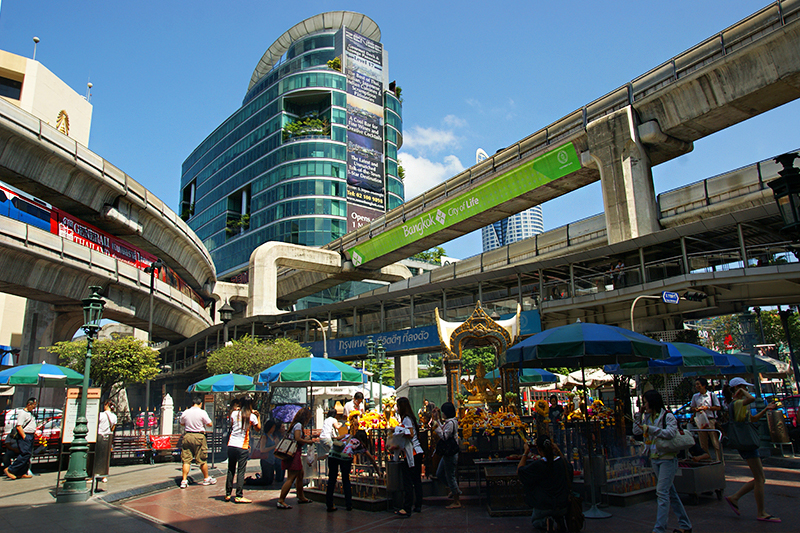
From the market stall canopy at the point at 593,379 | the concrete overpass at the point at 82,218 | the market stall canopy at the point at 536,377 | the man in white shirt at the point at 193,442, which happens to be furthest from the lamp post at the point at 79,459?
the market stall canopy at the point at 593,379

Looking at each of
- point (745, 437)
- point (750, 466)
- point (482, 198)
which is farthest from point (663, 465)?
point (482, 198)

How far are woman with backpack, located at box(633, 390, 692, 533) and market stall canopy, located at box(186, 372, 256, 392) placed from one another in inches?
568

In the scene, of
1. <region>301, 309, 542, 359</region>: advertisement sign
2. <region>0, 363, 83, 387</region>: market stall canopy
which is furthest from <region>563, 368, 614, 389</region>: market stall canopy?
<region>0, 363, 83, 387</region>: market stall canopy

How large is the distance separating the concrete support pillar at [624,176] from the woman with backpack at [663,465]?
15667 mm

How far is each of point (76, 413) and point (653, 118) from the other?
72.9ft

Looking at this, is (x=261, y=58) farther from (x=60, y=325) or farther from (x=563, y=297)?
(x=563, y=297)

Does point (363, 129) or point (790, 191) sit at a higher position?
point (363, 129)

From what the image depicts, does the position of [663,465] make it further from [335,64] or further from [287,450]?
[335,64]

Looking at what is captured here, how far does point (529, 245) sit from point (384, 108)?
5358cm

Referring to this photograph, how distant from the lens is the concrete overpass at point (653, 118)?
1792cm

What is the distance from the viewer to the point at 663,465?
6289 millimetres

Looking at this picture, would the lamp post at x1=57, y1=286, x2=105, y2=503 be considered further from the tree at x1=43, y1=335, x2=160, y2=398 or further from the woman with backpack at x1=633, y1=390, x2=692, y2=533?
the tree at x1=43, y1=335, x2=160, y2=398

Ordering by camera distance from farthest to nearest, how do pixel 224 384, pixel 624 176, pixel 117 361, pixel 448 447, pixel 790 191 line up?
1. pixel 117 361
2. pixel 624 176
3. pixel 224 384
4. pixel 448 447
5. pixel 790 191

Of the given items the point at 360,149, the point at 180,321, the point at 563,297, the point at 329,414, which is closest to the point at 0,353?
the point at 180,321
